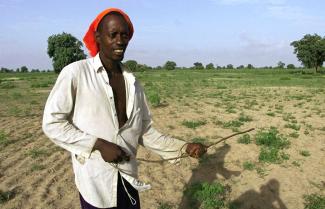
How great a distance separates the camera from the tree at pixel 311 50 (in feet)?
158

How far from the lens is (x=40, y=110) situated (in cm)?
1316

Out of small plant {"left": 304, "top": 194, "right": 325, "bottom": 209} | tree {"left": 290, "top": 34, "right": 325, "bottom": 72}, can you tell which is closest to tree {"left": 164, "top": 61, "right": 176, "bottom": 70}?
tree {"left": 290, "top": 34, "right": 325, "bottom": 72}

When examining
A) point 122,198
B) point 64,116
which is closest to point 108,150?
point 64,116

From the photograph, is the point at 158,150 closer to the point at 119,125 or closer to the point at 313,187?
the point at 119,125

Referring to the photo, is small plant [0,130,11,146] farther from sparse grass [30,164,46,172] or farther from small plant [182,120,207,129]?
small plant [182,120,207,129]

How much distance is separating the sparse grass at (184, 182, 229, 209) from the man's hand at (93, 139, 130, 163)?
3.01 m

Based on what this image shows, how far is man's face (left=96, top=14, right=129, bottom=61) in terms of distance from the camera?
2301mm

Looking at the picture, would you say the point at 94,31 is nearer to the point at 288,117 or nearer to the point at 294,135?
the point at 294,135

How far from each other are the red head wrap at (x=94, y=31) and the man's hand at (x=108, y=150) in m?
0.67

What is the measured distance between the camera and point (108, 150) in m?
2.16

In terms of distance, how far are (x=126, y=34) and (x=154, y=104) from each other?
11.2 metres

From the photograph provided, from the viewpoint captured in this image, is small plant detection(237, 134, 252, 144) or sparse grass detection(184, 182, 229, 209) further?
small plant detection(237, 134, 252, 144)

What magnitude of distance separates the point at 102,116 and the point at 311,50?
168ft

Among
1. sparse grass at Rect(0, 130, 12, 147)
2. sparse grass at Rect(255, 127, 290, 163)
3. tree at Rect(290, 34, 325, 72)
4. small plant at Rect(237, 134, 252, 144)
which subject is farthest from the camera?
tree at Rect(290, 34, 325, 72)
